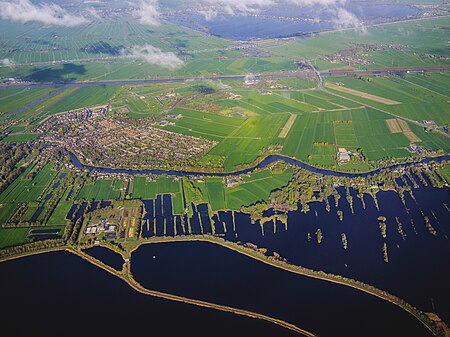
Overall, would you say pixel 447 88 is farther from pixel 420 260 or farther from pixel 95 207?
pixel 95 207

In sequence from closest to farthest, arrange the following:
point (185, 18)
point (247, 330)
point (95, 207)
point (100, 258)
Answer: point (247, 330)
point (100, 258)
point (95, 207)
point (185, 18)

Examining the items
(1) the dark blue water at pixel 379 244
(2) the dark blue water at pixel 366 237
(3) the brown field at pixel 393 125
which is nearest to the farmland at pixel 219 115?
(3) the brown field at pixel 393 125

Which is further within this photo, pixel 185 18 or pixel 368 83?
pixel 185 18

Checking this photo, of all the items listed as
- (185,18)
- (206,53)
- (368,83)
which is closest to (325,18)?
(185,18)

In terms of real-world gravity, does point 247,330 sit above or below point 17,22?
below

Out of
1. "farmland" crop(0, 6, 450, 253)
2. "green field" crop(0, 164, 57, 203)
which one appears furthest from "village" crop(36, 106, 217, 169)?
"green field" crop(0, 164, 57, 203)

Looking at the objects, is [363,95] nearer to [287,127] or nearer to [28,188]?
[287,127]
